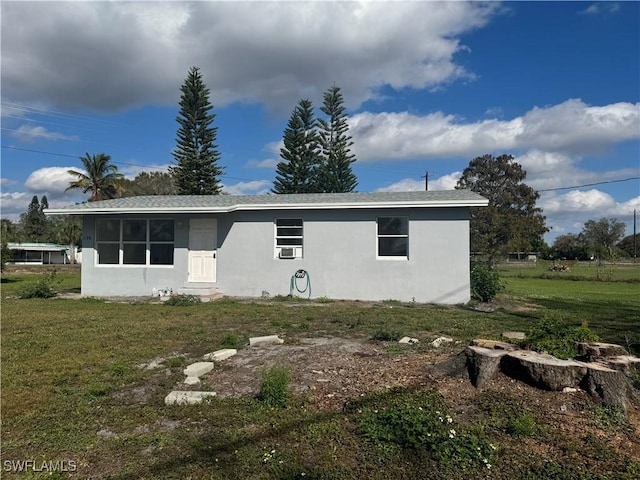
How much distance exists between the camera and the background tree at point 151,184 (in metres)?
49.2

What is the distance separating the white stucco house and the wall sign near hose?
0.04 metres

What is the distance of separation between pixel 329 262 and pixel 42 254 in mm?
54845

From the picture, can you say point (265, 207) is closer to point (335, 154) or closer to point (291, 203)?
point (291, 203)

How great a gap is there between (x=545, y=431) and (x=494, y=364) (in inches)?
31.0

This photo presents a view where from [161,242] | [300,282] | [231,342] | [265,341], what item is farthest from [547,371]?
[161,242]

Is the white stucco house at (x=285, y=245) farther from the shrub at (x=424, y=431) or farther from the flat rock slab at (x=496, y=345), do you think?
the shrub at (x=424, y=431)

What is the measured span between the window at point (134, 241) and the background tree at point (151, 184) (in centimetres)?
3651

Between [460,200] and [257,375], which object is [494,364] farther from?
[460,200]

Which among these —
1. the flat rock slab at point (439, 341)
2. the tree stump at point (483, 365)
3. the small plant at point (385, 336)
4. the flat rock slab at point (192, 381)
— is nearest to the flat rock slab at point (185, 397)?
the flat rock slab at point (192, 381)

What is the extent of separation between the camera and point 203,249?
44.0ft

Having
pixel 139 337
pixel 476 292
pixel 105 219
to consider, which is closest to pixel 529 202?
pixel 476 292

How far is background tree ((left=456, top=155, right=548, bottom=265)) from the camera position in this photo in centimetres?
3431

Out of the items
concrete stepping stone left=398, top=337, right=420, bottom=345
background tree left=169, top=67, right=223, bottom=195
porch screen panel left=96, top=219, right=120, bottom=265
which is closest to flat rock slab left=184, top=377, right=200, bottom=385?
concrete stepping stone left=398, top=337, right=420, bottom=345

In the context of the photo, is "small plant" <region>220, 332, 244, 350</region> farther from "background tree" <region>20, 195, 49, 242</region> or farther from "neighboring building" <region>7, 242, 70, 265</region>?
"background tree" <region>20, 195, 49, 242</region>
